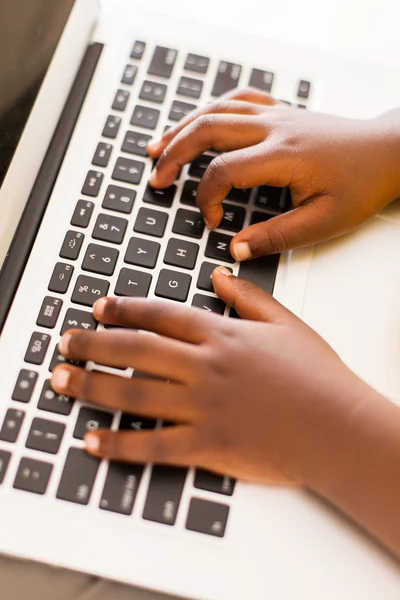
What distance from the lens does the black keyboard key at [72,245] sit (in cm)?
49

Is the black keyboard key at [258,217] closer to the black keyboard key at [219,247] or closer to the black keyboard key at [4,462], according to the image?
the black keyboard key at [219,247]

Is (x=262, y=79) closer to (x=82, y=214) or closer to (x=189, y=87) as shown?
(x=189, y=87)

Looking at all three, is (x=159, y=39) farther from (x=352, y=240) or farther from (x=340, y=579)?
(x=340, y=579)

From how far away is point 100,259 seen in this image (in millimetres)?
491

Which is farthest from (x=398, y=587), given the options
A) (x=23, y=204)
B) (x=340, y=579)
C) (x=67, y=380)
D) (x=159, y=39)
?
(x=159, y=39)

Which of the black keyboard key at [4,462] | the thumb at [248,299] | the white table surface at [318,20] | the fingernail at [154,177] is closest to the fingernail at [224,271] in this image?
the thumb at [248,299]

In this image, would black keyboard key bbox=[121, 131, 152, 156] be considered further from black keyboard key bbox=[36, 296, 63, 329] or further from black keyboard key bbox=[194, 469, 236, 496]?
black keyboard key bbox=[194, 469, 236, 496]

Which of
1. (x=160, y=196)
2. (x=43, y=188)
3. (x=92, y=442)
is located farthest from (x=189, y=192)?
(x=92, y=442)

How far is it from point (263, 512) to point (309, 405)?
81 millimetres

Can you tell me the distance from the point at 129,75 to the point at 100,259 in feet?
0.67

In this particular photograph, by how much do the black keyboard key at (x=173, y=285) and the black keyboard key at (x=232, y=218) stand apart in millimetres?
63

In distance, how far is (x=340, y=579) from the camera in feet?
1.34

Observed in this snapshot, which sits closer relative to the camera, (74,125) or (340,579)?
(340,579)

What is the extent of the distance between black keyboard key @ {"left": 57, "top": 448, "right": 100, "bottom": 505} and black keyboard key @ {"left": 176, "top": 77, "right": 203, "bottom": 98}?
1.15ft
